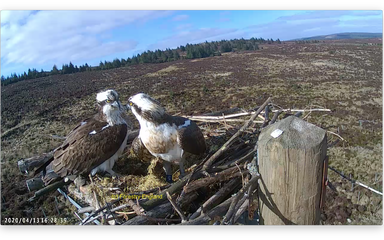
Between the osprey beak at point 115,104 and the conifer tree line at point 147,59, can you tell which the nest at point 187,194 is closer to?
the osprey beak at point 115,104

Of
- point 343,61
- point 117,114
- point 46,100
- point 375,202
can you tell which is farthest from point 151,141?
point 343,61

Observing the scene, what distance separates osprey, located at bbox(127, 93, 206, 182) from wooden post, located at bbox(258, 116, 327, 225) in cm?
149

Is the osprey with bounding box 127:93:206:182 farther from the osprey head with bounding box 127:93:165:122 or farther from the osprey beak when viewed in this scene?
the osprey beak

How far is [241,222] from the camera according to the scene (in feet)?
9.17

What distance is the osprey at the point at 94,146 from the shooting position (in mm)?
3428

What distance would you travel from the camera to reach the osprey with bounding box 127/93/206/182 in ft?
10.4

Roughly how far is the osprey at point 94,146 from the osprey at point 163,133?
55 cm

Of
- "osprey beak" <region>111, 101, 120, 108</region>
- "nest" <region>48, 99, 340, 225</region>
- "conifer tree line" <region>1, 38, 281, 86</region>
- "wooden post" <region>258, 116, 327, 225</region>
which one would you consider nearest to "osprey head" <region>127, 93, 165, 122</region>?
"osprey beak" <region>111, 101, 120, 108</region>

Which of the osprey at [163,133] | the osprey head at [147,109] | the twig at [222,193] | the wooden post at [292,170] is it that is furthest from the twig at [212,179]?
the osprey head at [147,109]

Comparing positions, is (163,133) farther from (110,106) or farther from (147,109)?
(110,106)

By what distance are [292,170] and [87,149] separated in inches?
112

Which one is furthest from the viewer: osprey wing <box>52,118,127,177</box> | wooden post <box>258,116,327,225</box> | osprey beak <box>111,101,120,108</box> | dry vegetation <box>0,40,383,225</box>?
dry vegetation <box>0,40,383,225</box>

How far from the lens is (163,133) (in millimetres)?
3201

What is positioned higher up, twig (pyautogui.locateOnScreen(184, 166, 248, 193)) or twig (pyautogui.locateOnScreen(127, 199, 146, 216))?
twig (pyautogui.locateOnScreen(184, 166, 248, 193))
